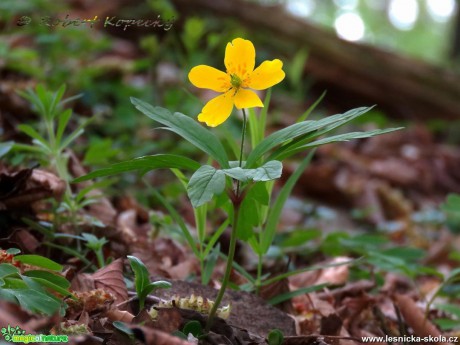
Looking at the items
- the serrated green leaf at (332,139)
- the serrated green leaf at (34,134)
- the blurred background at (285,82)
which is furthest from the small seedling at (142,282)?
the blurred background at (285,82)

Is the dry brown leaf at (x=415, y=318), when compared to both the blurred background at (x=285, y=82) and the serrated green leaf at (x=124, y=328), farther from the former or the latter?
the blurred background at (x=285, y=82)

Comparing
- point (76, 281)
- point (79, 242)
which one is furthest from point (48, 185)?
point (76, 281)

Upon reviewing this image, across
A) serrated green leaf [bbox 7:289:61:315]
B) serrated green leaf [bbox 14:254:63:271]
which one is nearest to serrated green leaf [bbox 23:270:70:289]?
serrated green leaf [bbox 14:254:63:271]

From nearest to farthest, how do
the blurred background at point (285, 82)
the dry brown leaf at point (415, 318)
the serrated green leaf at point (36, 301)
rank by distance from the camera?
1. the serrated green leaf at point (36, 301)
2. the dry brown leaf at point (415, 318)
3. the blurred background at point (285, 82)

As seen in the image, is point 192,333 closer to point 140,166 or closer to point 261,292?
point 140,166

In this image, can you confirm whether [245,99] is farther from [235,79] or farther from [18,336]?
[18,336]
